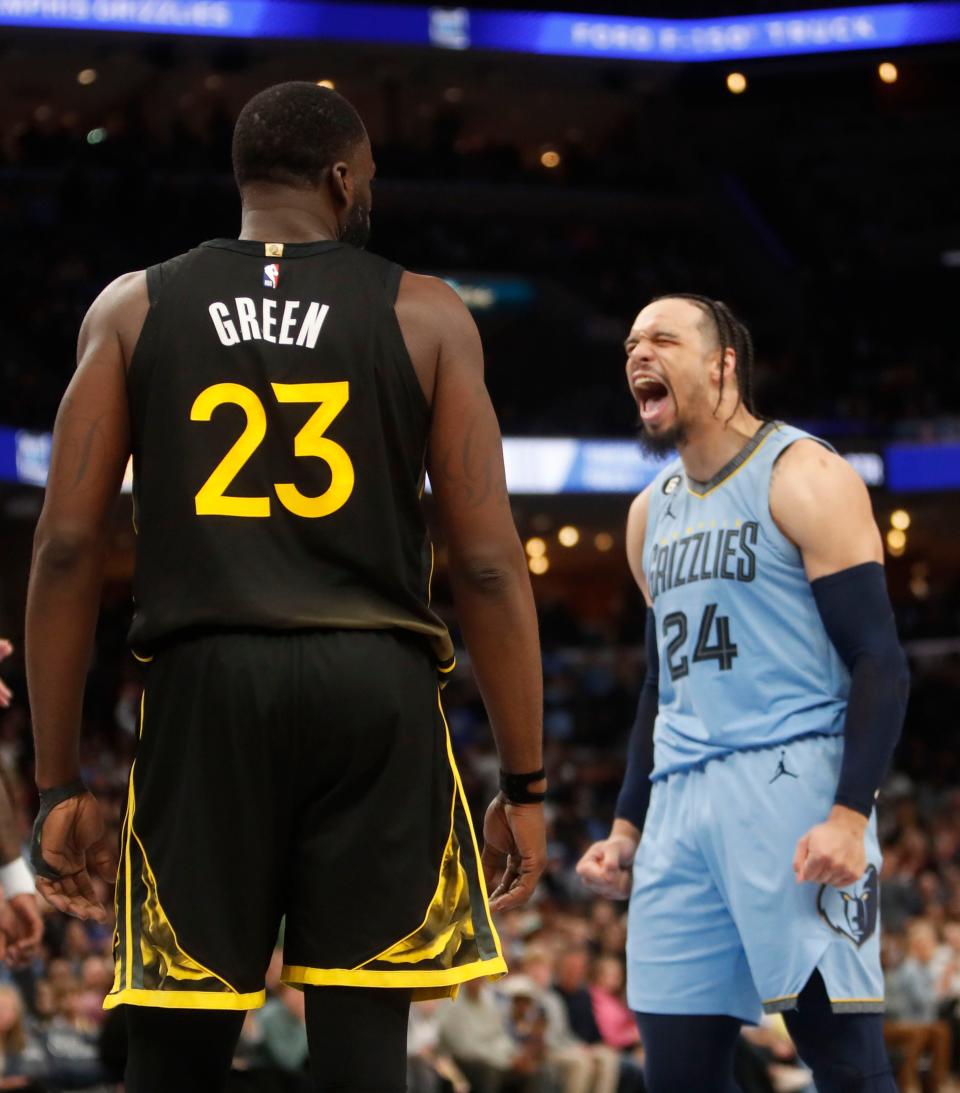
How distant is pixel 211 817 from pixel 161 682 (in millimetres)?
212

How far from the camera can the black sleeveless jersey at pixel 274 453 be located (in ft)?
8.06

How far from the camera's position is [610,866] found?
3830 millimetres

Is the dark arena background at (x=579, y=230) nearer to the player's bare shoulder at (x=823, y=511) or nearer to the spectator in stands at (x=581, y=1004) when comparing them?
the spectator in stands at (x=581, y=1004)

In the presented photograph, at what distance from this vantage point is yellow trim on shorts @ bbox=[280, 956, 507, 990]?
2.41 m

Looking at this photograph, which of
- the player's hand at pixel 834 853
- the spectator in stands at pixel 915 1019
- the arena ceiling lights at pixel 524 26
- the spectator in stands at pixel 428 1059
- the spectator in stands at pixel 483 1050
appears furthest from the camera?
the arena ceiling lights at pixel 524 26

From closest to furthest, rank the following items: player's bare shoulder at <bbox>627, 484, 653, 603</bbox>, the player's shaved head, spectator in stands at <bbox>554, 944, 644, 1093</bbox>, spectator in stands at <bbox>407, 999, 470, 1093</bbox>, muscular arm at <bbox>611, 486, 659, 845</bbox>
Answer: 1. the player's shaved head
2. muscular arm at <bbox>611, 486, 659, 845</bbox>
3. player's bare shoulder at <bbox>627, 484, 653, 603</bbox>
4. spectator in stands at <bbox>407, 999, 470, 1093</bbox>
5. spectator in stands at <bbox>554, 944, 644, 1093</bbox>

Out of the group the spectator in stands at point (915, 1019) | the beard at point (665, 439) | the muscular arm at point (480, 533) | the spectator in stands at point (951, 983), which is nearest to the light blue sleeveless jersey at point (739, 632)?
the beard at point (665, 439)

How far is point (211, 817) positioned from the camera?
244cm

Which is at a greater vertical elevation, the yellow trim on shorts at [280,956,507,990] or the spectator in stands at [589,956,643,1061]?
the yellow trim on shorts at [280,956,507,990]

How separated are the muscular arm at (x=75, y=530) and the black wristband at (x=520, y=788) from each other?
0.66 meters

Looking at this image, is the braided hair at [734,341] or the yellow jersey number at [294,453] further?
the braided hair at [734,341]

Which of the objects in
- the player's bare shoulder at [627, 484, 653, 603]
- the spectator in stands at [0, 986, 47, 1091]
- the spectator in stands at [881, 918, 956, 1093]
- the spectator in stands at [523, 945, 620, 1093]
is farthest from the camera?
the spectator in stands at [881, 918, 956, 1093]

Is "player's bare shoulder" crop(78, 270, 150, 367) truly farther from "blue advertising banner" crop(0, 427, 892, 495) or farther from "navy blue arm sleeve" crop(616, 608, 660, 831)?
"blue advertising banner" crop(0, 427, 892, 495)

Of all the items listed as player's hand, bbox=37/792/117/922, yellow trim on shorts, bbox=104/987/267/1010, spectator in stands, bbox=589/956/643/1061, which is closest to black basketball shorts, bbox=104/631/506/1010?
yellow trim on shorts, bbox=104/987/267/1010
